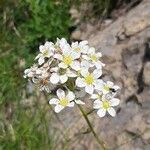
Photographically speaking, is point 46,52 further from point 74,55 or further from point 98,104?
point 98,104

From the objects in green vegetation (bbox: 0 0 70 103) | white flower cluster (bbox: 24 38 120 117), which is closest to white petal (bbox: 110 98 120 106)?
white flower cluster (bbox: 24 38 120 117)

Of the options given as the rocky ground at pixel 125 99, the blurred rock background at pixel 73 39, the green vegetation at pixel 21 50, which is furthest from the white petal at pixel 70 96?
the green vegetation at pixel 21 50

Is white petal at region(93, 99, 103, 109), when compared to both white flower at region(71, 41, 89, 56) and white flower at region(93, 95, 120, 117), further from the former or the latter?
white flower at region(71, 41, 89, 56)

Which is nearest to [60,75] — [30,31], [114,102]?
[114,102]

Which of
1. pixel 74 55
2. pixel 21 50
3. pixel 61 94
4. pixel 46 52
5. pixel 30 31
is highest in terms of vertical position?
pixel 30 31

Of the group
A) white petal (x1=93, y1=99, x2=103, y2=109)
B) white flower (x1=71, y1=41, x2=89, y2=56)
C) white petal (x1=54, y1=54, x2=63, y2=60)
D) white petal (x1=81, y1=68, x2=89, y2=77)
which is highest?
white flower (x1=71, y1=41, x2=89, y2=56)

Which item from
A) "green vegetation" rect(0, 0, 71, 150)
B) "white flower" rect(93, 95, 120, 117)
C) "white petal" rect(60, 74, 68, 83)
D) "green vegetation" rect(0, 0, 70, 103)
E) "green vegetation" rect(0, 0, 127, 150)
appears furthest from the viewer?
"green vegetation" rect(0, 0, 70, 103)

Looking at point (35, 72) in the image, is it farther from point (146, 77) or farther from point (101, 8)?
point (101, 8)

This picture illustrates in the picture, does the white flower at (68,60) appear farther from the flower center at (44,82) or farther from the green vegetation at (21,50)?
the green vegetation at (21,50)
